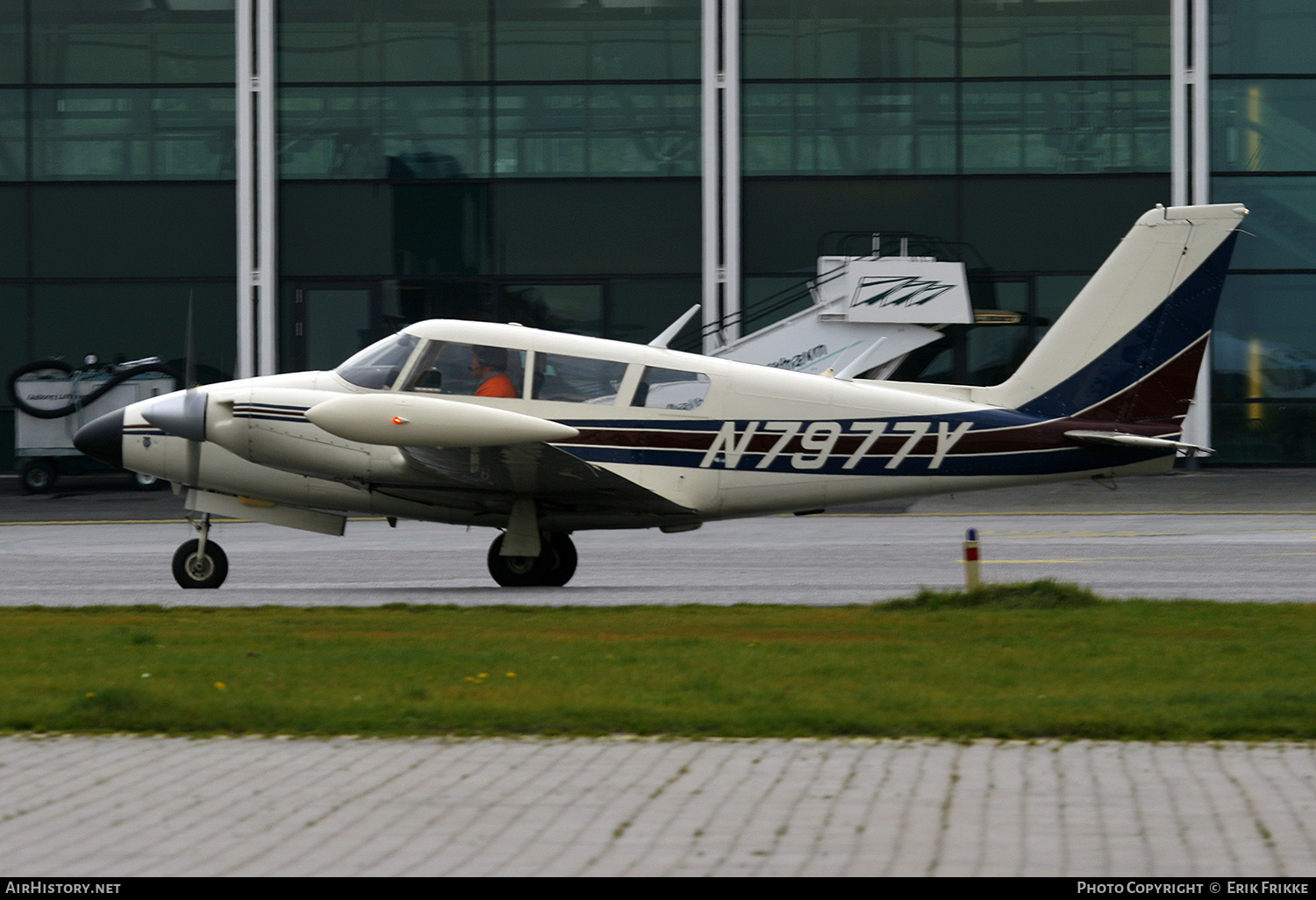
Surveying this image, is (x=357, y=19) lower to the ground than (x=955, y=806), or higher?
higher

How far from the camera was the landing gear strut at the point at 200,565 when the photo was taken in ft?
48.9

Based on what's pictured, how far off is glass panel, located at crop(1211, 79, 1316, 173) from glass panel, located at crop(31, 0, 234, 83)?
19036mm

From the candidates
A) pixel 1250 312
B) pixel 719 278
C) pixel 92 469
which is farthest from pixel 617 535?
pixel 1250 312

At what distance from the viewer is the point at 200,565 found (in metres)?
14.9

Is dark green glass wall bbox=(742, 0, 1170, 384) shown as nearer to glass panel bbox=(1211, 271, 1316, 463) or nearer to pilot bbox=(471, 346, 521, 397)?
glass panel bbox=(1211, 271, 1316, 463)

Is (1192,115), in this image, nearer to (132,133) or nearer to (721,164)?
(721,164)

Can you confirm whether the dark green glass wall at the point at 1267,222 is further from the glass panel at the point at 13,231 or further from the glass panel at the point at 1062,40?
the glass panel at the point at 13,231

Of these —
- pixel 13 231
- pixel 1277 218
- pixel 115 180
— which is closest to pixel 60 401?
pixel 13 231

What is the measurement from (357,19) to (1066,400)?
799 inches

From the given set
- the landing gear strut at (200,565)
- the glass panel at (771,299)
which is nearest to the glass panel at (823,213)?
the glass panel at (771,299)

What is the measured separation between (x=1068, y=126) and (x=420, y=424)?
68.7ft

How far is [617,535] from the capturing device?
22094 millimetres

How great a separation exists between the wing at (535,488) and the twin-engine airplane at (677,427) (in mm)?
24

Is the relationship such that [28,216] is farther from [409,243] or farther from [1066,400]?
[1066,400]
